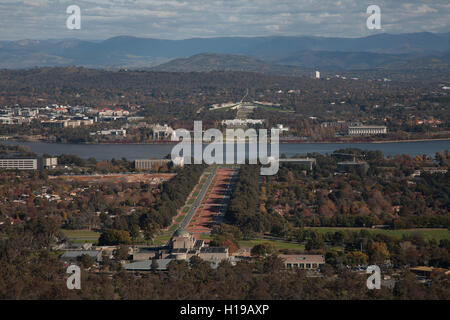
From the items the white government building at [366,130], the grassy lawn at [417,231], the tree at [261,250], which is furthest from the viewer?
the white government building at [366,130]

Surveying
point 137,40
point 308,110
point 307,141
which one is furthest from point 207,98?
point 137,40

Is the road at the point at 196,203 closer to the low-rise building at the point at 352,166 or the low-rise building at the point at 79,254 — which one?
the low-rise building at the point at 79,254

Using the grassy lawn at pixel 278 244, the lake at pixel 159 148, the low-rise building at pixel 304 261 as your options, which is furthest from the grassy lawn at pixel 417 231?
the lake at pixel 159 148

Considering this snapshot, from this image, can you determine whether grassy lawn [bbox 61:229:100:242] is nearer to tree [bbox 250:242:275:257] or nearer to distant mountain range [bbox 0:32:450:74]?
tree [bbox 250:242:275:257]

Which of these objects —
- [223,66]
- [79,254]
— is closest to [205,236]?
[79,254]
